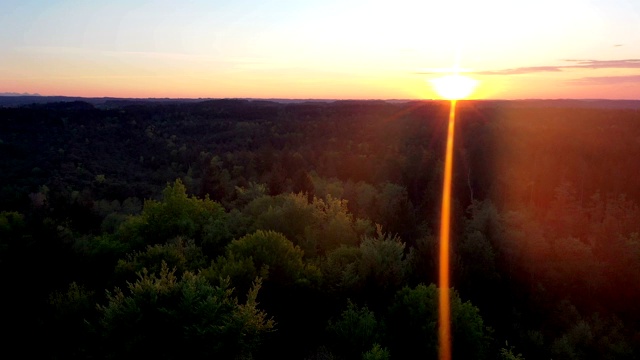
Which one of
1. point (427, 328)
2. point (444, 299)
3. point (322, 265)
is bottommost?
point (427, 328)

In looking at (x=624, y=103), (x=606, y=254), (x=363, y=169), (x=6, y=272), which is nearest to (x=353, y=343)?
(x=6, y=272)

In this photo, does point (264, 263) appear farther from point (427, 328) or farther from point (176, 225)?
point (176, 225)

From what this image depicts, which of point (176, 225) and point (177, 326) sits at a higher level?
point (177, 326)

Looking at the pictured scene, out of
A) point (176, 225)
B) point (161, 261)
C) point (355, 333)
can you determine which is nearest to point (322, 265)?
point (355, 333)

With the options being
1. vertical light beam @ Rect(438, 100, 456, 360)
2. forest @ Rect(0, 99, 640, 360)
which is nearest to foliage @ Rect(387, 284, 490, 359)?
forest @ Rect(0, 99, 640, 360)

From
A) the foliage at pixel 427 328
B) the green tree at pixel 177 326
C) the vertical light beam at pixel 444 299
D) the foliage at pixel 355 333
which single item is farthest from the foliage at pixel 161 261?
the vertical light beam at pixel 444 299

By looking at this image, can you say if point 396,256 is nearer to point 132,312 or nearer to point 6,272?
point 132,312

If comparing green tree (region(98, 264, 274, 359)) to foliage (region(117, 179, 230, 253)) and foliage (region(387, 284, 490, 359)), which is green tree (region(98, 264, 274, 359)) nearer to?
foliage (region(387, 284, 490, 359))

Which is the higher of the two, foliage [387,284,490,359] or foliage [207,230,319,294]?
foliage [207,230,319,294]
